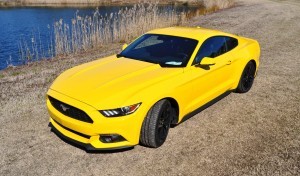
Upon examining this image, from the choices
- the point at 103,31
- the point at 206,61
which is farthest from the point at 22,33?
the point at 206,61

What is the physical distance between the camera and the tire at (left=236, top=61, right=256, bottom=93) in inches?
259

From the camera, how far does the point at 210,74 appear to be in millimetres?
5371

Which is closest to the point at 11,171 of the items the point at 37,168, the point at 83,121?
the point at 37,168

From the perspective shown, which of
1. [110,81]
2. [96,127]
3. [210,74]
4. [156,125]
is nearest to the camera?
[96,127]

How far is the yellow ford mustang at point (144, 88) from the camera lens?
4.07 m

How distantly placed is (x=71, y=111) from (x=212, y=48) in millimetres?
2831

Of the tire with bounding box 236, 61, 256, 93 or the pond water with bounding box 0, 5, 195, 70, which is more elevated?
the tire with bounding box 236, 61, 256, 93

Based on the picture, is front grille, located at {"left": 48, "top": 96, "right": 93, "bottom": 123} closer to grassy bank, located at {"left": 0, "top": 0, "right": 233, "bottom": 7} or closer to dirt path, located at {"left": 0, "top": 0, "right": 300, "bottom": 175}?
dirt path, located at {"left": 0, "top": 0, "right": 300, "bottom": 175}

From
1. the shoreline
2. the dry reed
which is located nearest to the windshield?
the dry reed

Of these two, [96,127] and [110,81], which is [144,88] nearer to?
[110,81]

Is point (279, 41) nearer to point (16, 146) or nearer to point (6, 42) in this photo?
point (16, 146)

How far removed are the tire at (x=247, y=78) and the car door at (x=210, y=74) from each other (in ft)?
1.90

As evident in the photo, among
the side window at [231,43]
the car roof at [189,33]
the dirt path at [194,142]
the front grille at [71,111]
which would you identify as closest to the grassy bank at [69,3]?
the side window at [231,43]

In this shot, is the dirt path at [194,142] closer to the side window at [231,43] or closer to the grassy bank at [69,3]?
the side window at [231,43]
